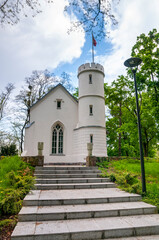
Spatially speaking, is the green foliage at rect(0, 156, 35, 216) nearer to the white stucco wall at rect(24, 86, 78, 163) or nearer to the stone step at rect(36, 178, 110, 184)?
the stone step at rect(36, 178, 110, 184)

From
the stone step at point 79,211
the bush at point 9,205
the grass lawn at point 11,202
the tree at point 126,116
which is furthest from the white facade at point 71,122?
the bush at point 9,205

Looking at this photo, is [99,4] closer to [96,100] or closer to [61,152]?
Result: [96,100]

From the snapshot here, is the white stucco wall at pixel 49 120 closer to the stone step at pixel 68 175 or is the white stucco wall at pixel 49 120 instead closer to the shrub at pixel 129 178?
the stone step at pixel 68 175

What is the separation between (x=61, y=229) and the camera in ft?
11.7

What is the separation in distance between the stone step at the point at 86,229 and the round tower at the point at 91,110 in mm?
11050

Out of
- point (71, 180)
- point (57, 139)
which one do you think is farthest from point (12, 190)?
point (57, 139)

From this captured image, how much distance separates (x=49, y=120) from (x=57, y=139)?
211cm

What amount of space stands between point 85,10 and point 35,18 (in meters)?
1.42

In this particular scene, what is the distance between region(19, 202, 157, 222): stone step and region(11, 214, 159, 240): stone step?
0.16m

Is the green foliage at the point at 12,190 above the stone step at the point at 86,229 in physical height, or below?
above

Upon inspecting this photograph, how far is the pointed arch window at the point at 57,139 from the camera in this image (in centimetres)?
1635

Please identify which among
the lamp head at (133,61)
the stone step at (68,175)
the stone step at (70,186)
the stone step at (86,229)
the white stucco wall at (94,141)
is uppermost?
the lamp head at (133,61)

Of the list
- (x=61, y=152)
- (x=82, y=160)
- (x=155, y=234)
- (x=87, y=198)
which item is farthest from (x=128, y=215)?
(x=61, y=152)

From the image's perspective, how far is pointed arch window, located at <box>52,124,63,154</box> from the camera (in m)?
16.4
